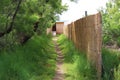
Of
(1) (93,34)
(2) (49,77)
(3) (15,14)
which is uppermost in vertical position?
(3) (15,14)

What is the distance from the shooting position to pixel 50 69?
11.7 metres

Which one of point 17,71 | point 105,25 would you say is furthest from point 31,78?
point 105,25

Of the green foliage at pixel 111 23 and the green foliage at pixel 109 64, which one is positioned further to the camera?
the green foliage at pixel 111 23

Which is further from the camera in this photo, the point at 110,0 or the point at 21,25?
the point at 110,0

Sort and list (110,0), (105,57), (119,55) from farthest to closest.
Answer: (110,0) < (119,55) < (105,57)

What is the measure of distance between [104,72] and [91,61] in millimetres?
1242

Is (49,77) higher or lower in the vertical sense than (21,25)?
lower

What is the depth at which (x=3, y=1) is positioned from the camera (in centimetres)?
905

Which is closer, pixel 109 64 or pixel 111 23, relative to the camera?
pixel 109 64

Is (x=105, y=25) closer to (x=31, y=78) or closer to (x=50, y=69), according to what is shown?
(x=50, y=69)

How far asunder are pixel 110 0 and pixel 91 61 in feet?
38.1

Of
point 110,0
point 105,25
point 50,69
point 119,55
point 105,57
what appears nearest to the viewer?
point 105,57

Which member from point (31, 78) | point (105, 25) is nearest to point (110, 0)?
point (105, 25)

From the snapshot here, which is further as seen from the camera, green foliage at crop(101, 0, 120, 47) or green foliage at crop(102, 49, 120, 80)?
green foliage at crop(101, 0, 120, 47)
